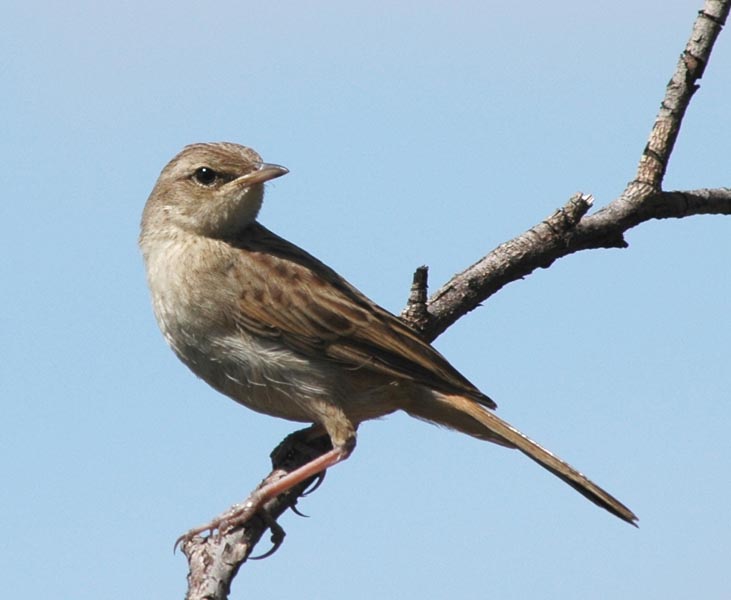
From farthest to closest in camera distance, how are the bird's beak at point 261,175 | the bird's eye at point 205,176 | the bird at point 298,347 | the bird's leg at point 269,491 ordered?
1. the bird's eye at point 205,176
2. the bird's beak at point 261,175
3. the bird at point 298,347
4. the bird's leg at point 269,491

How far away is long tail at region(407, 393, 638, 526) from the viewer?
689 cm

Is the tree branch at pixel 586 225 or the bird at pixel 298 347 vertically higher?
the tree branch at pixel 586 225

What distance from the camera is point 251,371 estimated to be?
23.8ft

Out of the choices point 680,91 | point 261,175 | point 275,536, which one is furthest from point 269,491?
point 680,91

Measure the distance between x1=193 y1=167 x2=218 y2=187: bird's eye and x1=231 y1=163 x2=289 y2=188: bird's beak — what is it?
15cm

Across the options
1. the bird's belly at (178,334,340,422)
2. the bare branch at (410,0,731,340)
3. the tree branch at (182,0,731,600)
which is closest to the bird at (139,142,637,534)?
the bird's belly at (178,334,340,422)

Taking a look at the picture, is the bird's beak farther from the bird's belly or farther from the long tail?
the long tail

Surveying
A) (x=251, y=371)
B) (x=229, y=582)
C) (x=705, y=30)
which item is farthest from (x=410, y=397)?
(x=705, y=30)

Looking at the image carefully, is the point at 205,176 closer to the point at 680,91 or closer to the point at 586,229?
the point at 586,229

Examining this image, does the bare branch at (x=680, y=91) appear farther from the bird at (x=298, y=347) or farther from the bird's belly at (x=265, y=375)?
the bird's belly at (x=265, y=375)

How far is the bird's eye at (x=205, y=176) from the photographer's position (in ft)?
26.2

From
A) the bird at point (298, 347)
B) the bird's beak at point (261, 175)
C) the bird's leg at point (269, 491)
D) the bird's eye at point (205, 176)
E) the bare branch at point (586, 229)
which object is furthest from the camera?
the bird's eye at point (205, 176)

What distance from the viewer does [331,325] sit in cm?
750

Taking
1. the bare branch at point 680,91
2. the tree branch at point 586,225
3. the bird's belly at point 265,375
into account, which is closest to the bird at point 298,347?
the bird's belly at point 265,375
